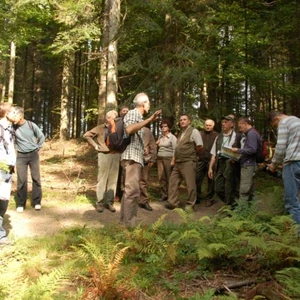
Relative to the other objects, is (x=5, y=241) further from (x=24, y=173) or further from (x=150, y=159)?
(x=150, y=159)

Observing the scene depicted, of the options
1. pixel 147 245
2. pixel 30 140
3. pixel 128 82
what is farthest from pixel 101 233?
pixel 128 82

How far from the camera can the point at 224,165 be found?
8.05 m

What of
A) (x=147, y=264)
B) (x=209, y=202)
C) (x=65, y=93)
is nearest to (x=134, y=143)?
(x=147, y=264)

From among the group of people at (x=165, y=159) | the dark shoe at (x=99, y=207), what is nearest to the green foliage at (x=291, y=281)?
the group of people at (x=165, y=159)

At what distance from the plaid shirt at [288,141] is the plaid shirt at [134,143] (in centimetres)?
237

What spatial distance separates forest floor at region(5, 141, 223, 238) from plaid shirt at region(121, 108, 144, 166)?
61.5 inches

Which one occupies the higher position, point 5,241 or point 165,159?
point 165,159

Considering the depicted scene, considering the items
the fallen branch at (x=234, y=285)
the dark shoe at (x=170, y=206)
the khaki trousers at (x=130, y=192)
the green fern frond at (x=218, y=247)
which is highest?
the khaki trousers at (x=130, y=192)

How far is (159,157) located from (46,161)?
7.58m

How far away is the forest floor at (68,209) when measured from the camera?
656 cm

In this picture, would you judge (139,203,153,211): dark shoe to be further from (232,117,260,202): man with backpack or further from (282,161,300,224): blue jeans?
(282,161,300,224): blue jeans

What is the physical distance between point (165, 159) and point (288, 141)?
13.5 ft

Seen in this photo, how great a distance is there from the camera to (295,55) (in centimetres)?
1290

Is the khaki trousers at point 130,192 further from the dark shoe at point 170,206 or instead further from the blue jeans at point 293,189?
the dark shoe at point 170,206
